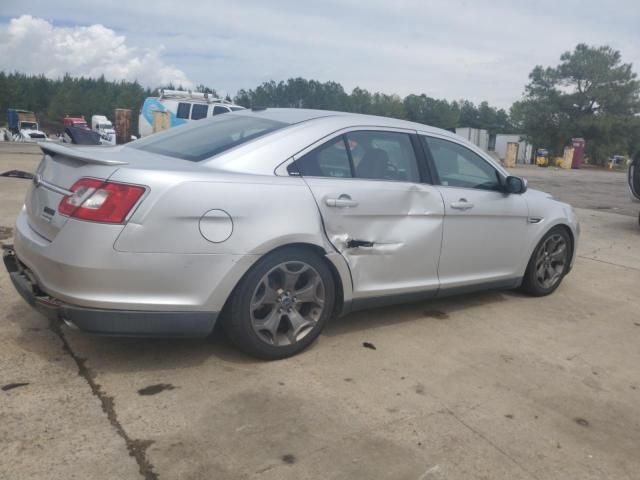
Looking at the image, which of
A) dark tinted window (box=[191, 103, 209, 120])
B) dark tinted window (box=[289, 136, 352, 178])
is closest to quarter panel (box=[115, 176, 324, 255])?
dark tinted window (box=[289, 136, 352, 178])

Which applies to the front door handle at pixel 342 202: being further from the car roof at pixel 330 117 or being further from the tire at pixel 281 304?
the car roof at pixel 330 117

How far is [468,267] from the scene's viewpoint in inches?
169

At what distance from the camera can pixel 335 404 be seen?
289 cm

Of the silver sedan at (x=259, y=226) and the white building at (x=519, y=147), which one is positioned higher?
the white building at (x=519, y=147)

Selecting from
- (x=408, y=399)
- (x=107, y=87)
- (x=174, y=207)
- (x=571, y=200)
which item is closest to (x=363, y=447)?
(x=408, y=399)

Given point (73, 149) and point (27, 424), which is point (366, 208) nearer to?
point (73, 149)

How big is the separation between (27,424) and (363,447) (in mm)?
1512

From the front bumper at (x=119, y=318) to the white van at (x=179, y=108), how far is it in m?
17.5

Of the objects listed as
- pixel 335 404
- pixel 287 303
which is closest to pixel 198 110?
pixel 287 303

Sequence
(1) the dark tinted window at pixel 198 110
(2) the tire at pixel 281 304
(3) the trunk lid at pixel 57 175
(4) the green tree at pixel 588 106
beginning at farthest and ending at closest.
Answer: (4) the green tree at pixel 588 106
(1) the dark tinted window at pixel 198 110
(2) the tire at pixel 281 304
(3) the trunk lid at pixel 57 175

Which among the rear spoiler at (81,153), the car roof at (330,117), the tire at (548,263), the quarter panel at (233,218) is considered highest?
the car roof at (330,117)

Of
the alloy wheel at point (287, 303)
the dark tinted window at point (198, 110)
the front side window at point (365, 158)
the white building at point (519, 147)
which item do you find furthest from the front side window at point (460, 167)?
the white building at point (519, 147)

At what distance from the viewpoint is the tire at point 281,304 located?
3.11 metres

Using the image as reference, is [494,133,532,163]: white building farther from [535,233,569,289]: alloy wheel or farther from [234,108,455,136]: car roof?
[234,108,455,136]: car roof
